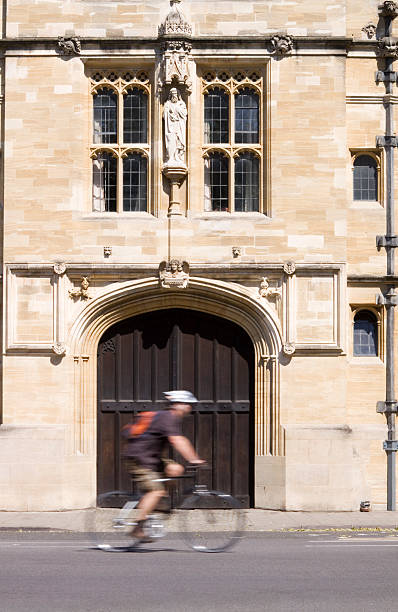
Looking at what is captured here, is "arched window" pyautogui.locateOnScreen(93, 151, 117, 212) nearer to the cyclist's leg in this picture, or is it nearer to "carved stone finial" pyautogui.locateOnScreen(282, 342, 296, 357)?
"carved stone finial" pyautogui.locateOnScreen(282, 342, 296, 357)

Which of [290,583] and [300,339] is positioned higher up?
[300,339]

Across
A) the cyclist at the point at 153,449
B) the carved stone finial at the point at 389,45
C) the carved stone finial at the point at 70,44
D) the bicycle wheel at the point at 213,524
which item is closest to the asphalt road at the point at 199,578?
the bicycle wheel at the point at 213,524

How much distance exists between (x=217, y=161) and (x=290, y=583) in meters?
10.1

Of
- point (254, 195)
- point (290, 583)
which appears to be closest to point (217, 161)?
point (254, 195)

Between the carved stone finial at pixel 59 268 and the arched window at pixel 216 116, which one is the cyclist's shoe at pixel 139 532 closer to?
the carved stone finial at pixel 59 268

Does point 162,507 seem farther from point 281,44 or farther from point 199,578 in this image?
point 281,44

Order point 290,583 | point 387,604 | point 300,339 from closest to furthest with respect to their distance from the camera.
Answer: point 387,604, point 290,583, point 300,339

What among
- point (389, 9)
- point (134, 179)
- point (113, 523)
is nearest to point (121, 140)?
point (134, 179)

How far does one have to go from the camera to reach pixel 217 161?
1928 cm

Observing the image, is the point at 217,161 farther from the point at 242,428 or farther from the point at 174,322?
the point at 242,428

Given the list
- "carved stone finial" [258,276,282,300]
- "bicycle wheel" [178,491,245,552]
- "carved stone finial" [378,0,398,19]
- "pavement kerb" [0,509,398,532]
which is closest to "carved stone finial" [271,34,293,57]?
"carved stone finial" [378,0,398,19]

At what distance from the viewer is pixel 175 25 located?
1862 cm

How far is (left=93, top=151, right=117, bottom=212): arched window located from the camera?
63.0ft

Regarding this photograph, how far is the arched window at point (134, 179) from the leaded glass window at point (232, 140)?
1.03 metres
